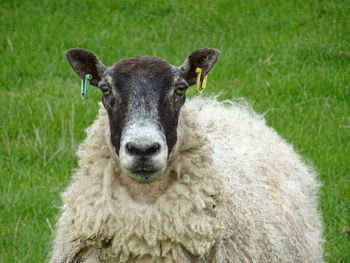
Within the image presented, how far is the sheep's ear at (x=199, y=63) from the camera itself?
4.61m

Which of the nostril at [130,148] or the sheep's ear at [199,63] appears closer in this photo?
the nostril at [130,148]

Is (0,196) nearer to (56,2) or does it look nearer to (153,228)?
(153,228)

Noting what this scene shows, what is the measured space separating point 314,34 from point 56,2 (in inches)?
128

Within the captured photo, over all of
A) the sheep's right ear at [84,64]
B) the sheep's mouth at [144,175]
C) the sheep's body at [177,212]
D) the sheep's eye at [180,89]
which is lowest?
the sheep's body at [177,212]

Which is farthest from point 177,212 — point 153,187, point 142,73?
point 142,73

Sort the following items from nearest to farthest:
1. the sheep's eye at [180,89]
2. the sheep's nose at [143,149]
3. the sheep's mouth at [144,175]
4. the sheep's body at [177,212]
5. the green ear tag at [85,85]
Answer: the sheep's nose at [143,149] < the sheep's mouth at [144,175] < the sheep's body at [177,212] < the sheep's eye at [180,89] < the green ear tag at [85,85]

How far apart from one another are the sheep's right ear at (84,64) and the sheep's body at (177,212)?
0.77ft

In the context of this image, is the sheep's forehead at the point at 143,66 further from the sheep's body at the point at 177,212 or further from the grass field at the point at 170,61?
the grass field at the point at 170,61

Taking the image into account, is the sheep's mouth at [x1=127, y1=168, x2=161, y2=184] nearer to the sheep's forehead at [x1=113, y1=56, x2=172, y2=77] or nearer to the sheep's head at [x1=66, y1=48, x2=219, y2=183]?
the sheep's head at [x1=66, y1=48, x2=219, y2=183]

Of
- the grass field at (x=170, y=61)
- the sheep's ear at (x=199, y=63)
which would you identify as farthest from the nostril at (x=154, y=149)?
the grass field at (x=170, y=61)

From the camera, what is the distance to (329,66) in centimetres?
935

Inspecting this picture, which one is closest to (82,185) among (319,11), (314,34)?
(314,34)

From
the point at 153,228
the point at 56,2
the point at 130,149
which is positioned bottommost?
the point at 56,2

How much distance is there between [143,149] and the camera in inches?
156
